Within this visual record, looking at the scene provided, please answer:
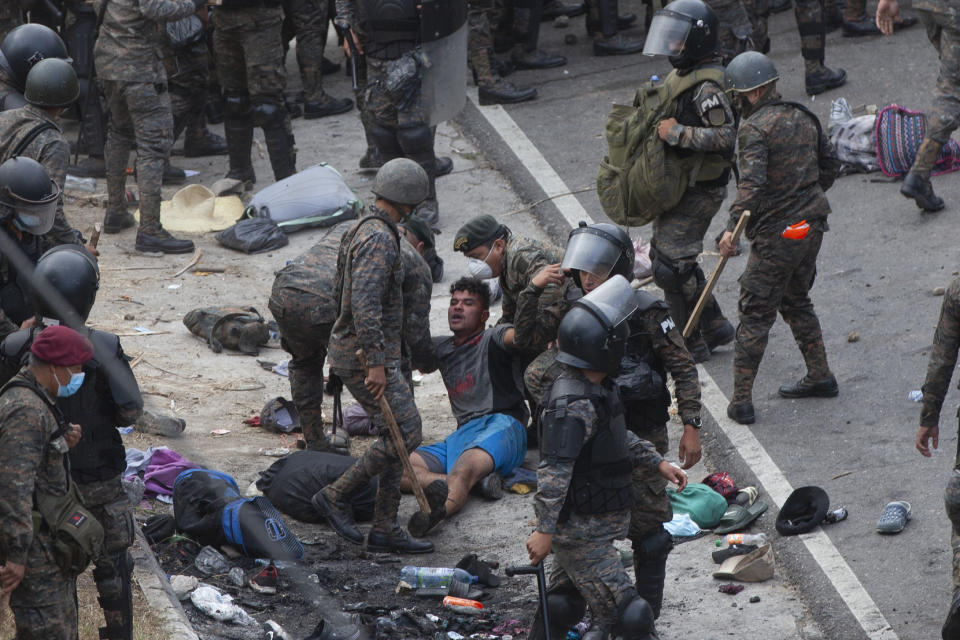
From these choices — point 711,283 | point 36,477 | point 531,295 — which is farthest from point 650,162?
point 36,477

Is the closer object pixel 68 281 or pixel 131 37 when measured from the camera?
pixel 68 281

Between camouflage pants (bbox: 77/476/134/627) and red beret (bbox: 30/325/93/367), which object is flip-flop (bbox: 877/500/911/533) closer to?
camouflage pants (bbox: 77/476/134/627)

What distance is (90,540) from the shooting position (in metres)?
4.75

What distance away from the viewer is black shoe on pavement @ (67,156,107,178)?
37.4 feet

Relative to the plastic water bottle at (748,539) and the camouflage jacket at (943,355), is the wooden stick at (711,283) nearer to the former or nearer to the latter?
the plastic water bottle at (748,539)

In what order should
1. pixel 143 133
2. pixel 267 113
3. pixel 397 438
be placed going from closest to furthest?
pixel 397 438 < pixel 143 133 < pixel 267 113

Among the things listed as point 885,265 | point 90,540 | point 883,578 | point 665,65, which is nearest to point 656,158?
point 885,265

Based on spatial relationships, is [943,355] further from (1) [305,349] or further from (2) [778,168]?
(1) [305,349]

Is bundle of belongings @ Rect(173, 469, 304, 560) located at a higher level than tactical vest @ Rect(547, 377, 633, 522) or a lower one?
lower

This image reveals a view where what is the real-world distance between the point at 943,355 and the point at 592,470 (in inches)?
63.3

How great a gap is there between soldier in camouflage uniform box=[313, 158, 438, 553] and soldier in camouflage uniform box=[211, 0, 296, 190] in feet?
13.8

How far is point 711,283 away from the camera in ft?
24.2

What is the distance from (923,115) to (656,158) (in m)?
3.05

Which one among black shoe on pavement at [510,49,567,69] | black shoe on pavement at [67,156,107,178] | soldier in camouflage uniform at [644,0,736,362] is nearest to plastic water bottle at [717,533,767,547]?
soldier in camouflage uniform at [644,0,736,362]
